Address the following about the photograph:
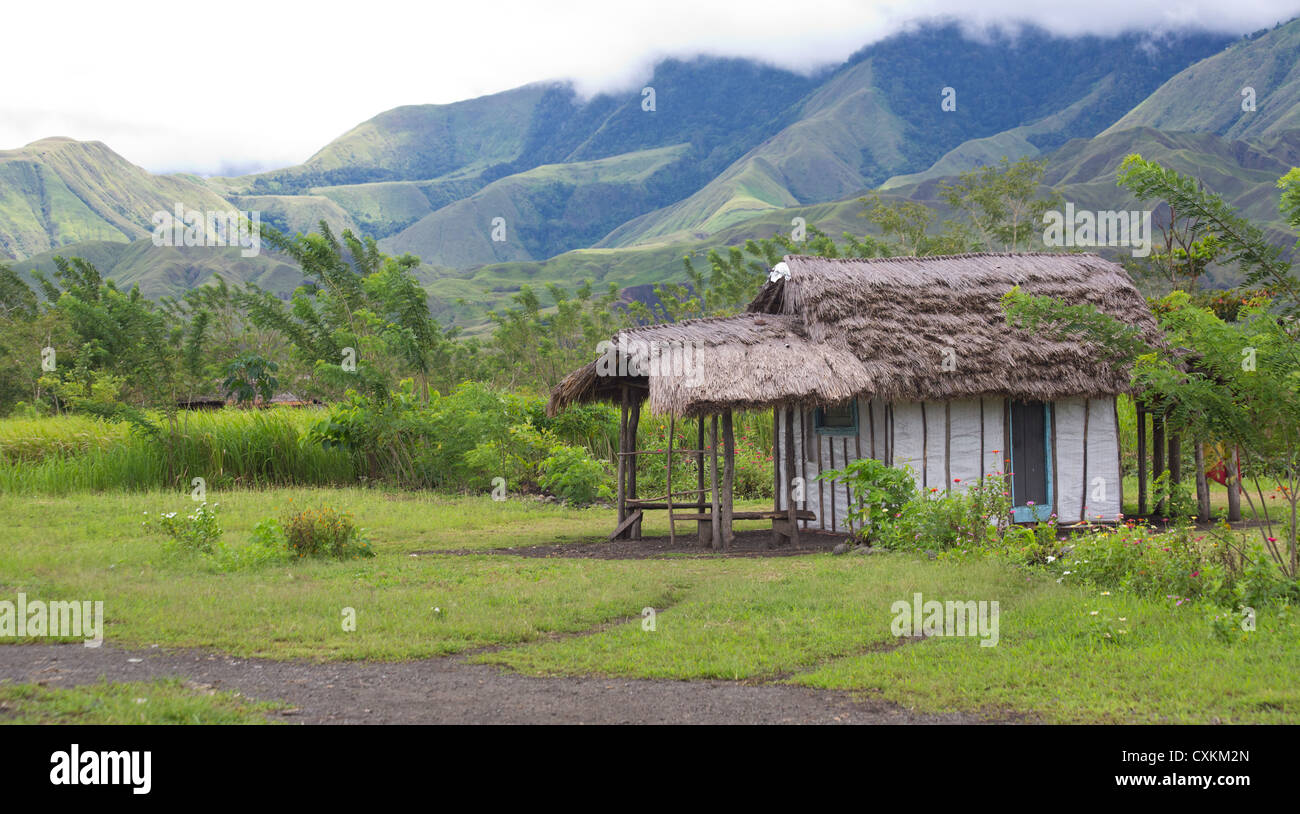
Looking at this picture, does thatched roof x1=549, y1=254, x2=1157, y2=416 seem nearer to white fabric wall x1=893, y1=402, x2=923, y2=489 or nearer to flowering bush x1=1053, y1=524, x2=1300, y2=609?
white fabric wall x1=893, y1=402, x2=923, y2=489

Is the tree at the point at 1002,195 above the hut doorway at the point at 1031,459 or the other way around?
above

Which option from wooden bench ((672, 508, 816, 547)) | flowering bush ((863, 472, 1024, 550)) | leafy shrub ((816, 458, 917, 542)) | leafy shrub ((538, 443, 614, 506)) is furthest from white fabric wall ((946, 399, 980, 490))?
leafy shrub ((538, 443, 614, 506))

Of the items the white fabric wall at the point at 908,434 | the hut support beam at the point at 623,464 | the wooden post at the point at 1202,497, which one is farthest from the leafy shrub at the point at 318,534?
the wooden post at the point at 1202,497

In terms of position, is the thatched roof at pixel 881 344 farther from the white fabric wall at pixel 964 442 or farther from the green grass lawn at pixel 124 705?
the green grass lawn at pixel 124 705

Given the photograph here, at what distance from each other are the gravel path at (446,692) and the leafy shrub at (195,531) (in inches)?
158

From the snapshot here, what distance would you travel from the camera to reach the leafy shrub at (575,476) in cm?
1808

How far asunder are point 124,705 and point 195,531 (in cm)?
641

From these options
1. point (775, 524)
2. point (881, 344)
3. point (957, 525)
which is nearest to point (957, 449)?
point (881, 344)

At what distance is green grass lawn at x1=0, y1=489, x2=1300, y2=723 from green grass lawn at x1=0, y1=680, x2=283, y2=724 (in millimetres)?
1315

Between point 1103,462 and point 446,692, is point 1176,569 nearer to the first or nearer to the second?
point 446,692

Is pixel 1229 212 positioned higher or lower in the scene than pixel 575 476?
higher

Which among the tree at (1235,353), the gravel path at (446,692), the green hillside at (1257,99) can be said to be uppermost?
the green hillside at (1257,99)

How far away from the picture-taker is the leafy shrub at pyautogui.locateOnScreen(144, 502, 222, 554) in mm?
11688

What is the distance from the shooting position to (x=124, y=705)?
5824mm
